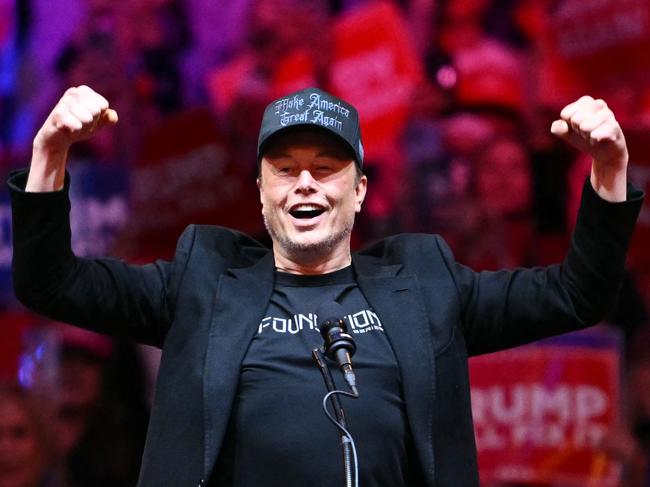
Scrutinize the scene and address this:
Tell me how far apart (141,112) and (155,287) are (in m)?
2.76

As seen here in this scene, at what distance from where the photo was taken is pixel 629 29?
14.5 ft

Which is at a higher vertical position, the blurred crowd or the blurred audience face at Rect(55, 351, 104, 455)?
the blurred crowd

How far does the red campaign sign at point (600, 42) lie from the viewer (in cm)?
441

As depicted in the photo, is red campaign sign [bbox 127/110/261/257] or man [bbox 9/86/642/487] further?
red campaign sign [bbox 127/110/261/257]

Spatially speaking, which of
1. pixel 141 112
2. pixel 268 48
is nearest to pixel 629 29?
pixel 268 48

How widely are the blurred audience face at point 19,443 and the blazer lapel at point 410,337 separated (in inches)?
104

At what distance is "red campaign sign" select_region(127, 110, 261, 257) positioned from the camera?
15.3 ft

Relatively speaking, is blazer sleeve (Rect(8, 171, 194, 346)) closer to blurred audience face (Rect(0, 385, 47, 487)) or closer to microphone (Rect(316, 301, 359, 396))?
microphone (Rect(316, 301, 359, 396))

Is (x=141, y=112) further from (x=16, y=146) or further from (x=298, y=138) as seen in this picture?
(x=298, y=138)

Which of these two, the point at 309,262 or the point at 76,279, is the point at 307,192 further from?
the point at 76,279

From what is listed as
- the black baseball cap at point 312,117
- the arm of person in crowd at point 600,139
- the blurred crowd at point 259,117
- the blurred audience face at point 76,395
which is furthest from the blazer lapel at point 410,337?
the blurred audience face at point 76,395

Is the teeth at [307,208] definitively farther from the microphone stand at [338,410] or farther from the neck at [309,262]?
the microphone stand at [338,410]

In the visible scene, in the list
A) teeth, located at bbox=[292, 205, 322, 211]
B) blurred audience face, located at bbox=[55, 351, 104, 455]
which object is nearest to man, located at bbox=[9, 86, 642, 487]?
teeth, located at bbox=[292, 205, 322, 211]

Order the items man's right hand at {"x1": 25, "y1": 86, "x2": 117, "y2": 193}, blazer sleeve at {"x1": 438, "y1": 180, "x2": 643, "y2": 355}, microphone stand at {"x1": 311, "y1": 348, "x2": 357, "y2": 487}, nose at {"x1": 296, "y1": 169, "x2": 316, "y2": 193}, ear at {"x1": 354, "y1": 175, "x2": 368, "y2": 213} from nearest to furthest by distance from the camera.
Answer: microphone stand at {"x1": 311, "y1": 348, "x2": 357, "y2": 487} < man's right hand at {"x1": 25, "y1": 86, "x2": 117, "y2": 193} < blazer sleeve at {"x1": 438, "y1": 180, "x2": 643, "y2": 355} < nose at {"x1": 296, "y1": 169, "x2": 316, "y2": 193} < ear at {"x1": 354, "y1": 175, "x2": 368, "y2": 213}
